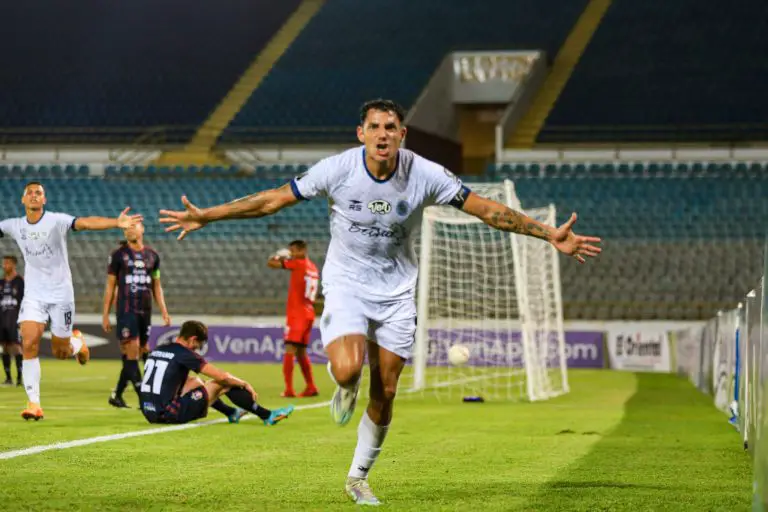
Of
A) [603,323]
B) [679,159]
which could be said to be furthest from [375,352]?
[679,159]

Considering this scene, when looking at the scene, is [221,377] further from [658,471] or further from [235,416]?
[658,471]

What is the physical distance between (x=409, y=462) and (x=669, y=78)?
986 inches

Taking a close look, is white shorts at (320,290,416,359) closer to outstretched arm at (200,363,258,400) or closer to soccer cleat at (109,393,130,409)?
outstretched arm at (200,363,258,400)

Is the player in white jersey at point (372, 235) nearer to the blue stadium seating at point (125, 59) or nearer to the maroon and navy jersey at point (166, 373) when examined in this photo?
the maroon and navy jersey at point (166, 373)

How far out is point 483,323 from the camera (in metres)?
21.1

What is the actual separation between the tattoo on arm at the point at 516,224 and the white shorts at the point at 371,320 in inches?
24.7

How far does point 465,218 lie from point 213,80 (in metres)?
19.3

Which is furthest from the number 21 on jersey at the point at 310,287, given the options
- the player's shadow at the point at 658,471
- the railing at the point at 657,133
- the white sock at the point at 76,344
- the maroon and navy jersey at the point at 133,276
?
the railing at the point at 657,133

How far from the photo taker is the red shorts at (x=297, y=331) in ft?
51.0

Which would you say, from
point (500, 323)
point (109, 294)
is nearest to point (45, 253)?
point (109, 294)

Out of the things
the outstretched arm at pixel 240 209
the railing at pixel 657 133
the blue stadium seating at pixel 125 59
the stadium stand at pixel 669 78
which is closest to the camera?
the outstretched arm at pixel 240 209

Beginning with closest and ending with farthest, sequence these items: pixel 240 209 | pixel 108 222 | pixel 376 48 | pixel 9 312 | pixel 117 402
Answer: pixel 240 209, pixel 108 222, pixel 117 402, pixel 9 312, pixel 376 48

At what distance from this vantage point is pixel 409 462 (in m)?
8.30

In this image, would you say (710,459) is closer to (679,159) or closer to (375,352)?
(375,352)
